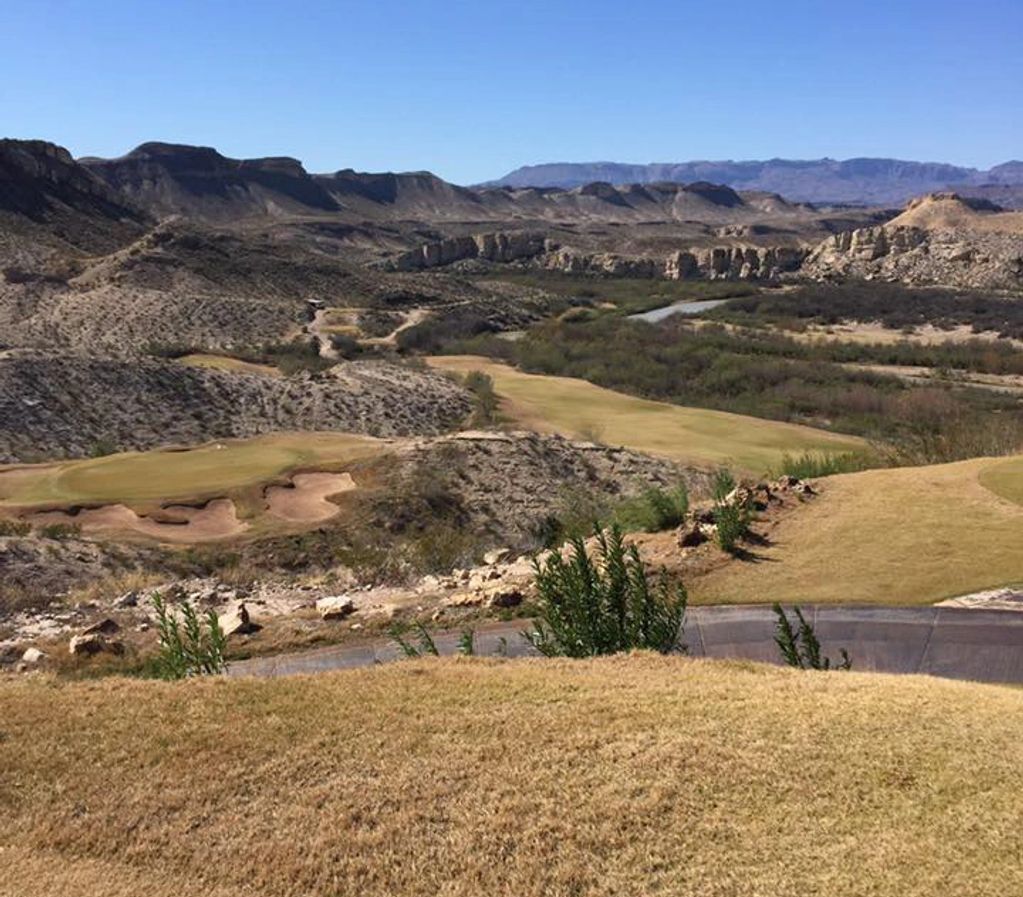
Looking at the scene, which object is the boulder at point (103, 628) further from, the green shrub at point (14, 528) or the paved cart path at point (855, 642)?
the green shrub at point (14, 528)

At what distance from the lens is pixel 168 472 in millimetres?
22172

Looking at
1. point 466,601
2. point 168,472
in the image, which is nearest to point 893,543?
point 466,601

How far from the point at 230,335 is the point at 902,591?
49003 millimetres

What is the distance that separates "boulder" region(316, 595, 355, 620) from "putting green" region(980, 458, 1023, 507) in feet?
36.0

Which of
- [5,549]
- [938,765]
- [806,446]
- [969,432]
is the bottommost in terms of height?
[806,446]

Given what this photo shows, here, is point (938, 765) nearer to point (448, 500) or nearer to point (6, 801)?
point (6, 801)

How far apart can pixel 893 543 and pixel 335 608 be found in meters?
8.37

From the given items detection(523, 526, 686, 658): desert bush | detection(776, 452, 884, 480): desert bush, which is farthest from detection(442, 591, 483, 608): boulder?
detection(776, 452, 884, 480): desert bush

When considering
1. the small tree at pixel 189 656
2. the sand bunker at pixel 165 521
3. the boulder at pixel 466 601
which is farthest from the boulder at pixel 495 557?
the small tree at pixel 189 656

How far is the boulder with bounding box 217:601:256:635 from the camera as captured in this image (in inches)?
497

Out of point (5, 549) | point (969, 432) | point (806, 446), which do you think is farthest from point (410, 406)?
point (5, 549)

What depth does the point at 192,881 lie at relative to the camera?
5539mm

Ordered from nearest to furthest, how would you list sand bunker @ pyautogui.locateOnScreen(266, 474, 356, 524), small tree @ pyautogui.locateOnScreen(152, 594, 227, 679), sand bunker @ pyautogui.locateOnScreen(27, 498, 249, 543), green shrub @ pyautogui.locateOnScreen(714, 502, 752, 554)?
small tree @ pyautogui.locateOnScreen(152, 594, 227, 679), green shrub @ pyautogui.locateOnScreen(714, 502, 752, 554), sand bunker @ pyautogui.locateOnScreen(27, 498, 249, 543), sand bunker @ pyautogui.locateOnScreen(266, 474, 356, 524)

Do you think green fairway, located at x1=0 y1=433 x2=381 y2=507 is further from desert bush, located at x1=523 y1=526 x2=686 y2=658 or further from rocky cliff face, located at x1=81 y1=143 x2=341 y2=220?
rocky cliff face, located at x1=81 y1=143 x2=341 y2=220
